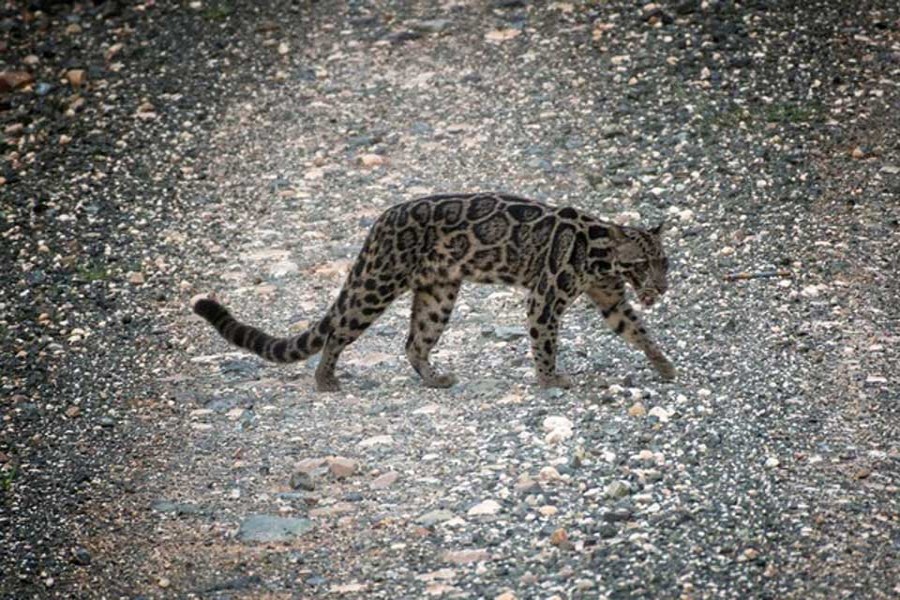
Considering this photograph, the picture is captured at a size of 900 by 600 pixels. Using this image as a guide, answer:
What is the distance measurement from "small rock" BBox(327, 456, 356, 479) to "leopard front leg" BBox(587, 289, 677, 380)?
75.7 inches

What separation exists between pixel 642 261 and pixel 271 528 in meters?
2.83

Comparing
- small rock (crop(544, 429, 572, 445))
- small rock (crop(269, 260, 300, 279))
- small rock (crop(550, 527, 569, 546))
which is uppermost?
small rock (crop(550, 527, 569, 546))

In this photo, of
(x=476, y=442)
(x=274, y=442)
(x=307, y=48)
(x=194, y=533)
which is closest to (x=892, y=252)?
(x=476, y=442)

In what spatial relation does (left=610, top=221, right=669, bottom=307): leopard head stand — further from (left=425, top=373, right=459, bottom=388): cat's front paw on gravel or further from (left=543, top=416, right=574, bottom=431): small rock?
(left=425, top=373, right=459, bottom=388): cat's front paw on gravel

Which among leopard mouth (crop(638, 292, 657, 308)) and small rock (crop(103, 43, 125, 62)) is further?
small rock (crop(103, 43, 125, 62))

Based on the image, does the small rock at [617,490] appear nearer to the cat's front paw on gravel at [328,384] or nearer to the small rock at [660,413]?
the small rock at [660,413]

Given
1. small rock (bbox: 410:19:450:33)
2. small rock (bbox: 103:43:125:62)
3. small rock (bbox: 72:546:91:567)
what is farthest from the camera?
small rock (bbox: 103:43:125:62)

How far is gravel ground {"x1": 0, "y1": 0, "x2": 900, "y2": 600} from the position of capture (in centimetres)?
834

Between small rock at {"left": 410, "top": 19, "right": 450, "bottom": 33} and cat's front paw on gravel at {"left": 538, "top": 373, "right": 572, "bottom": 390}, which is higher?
small rock at {"left": 410, "top": 19, "right": 450, "bottom": 33}

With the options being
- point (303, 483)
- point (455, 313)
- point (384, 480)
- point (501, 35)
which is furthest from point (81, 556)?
point (501, 35)

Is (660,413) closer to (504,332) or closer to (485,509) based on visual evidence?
(485,509)

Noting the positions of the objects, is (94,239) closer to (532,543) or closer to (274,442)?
(274,442)

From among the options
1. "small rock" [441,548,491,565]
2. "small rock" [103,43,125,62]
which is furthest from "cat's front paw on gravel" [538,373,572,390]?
"small rock" [103,43,125,62]

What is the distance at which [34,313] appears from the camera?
38.2 ft
